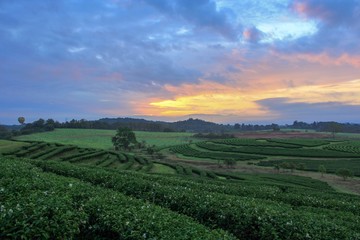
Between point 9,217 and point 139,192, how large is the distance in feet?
27.8

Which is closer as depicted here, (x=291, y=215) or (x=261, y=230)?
(x=261, y=230)

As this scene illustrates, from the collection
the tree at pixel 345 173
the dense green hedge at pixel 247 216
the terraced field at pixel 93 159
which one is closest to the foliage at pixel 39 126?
the terraced field at pixel 93 159

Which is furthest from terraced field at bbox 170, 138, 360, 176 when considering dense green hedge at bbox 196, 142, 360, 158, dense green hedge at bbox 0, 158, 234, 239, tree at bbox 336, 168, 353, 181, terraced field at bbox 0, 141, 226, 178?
dense green hedge at bbox 0, 158, 234, 239

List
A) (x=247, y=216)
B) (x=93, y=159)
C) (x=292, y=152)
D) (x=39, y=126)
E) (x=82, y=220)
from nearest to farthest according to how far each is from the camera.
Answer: (x=82, y=220), (x=247, y=216), (x=93, y=159), (x=292, y=152), (x=39, y=126)

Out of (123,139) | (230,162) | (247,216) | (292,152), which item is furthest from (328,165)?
(247,216)

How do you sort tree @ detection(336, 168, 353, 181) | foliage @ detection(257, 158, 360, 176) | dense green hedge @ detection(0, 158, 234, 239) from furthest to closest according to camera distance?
foliage @ detection(257, 158, 360, 176) → tree @ detection(336, 168, 353, 181) → dense green hedge @ detection(0, 158, 234, 239)

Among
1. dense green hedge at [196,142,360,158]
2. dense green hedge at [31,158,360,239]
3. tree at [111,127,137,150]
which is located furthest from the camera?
tree at [111,127,137,150]

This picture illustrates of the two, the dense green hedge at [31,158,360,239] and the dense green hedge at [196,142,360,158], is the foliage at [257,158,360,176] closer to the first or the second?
the dense green hedge at [196,142,360,158]

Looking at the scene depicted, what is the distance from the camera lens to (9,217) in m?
A: 6.32

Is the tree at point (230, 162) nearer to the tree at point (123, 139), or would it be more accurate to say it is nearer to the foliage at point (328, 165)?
the foliage at point (328, 165)

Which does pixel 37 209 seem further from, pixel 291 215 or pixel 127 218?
pixel 291 215

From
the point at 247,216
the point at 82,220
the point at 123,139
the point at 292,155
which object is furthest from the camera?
the point at 123,139

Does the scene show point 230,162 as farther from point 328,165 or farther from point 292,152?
point 292,152

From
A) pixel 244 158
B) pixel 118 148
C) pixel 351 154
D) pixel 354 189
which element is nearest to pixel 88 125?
pixel 118 148
